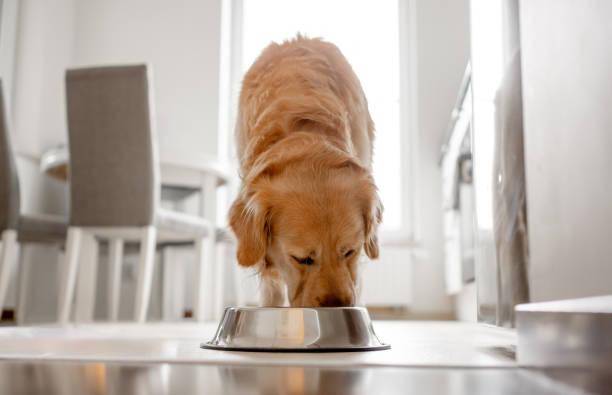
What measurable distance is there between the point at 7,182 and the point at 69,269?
515mm

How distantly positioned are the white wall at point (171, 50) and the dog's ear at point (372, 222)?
12.6 ft

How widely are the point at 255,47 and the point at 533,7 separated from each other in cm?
522

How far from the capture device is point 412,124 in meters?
5.80

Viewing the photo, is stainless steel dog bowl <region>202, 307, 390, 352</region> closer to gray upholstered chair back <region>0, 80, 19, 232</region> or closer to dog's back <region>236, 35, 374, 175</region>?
dog's back <region>236, 35, 374, 175</region>

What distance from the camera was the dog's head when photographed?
5.76ft

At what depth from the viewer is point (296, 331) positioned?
1229 millimetres

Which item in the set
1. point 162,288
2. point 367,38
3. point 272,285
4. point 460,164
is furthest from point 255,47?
point 272,285

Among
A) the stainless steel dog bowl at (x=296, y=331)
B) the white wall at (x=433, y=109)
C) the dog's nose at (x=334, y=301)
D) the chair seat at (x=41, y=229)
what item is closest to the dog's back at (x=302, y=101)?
the dog's nose at (x=334, y=301)

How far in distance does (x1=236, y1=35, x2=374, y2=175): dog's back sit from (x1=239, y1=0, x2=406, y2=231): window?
11.8 ft

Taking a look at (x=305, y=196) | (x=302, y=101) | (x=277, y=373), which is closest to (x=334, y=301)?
(x=305, y=196)

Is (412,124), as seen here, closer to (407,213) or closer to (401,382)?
(407,213)

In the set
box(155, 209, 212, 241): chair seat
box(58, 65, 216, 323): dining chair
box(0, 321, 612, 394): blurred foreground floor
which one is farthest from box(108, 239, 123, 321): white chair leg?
box(0, 321, 612, 394): blurred foreground floor

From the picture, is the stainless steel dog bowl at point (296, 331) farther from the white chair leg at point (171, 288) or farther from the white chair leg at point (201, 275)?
the white chair leg at point (171, 288)

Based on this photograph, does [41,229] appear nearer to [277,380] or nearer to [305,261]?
[305,261]
